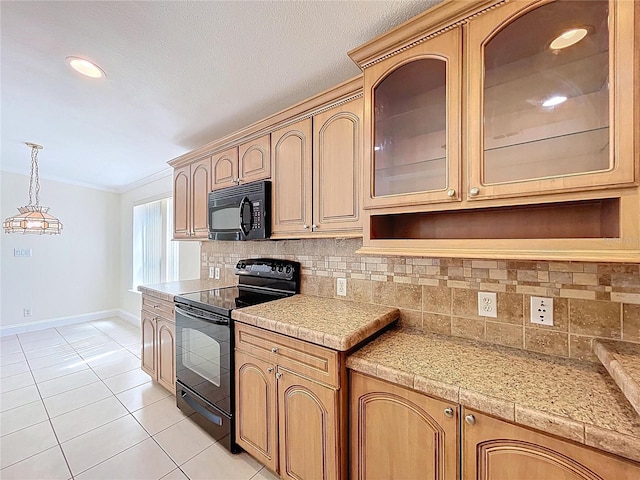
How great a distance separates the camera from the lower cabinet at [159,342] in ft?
7.59

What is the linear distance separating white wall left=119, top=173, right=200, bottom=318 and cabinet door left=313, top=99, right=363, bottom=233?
7.42 feet

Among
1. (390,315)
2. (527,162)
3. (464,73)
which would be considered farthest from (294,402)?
(464,73)

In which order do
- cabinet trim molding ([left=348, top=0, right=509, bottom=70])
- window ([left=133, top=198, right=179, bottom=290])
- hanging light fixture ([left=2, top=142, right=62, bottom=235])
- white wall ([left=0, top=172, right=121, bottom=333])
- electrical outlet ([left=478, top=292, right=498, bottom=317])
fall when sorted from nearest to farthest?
cabinet trim molding ([left=348, top=0, right=509, bottom=70])
electrical outlet ([left=478, top=292, right=498, bottom=317])
hanging light fixture ([left=2, top=142, right=62, bottom=235])
window ([left=133, top=198, right=179, bottom=290])
white wall ([left=0, top=172, right=121, bottom=333])

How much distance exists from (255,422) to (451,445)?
43.4 inches

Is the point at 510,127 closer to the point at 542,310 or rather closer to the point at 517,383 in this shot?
the point at 542,310

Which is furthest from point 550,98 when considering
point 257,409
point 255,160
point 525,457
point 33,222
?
point 33,222

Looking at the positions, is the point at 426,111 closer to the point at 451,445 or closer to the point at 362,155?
the point at 362,155

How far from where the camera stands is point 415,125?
53.8 inches

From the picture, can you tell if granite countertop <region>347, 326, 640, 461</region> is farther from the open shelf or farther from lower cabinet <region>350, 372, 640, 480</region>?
the open shelf

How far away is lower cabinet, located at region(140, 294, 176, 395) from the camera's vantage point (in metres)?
2.31

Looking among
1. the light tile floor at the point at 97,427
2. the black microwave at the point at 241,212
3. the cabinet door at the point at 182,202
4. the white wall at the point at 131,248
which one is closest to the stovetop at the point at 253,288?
the black microwave at the point at 241,212

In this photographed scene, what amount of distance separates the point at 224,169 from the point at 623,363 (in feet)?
8.58

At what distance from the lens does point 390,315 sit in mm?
1583

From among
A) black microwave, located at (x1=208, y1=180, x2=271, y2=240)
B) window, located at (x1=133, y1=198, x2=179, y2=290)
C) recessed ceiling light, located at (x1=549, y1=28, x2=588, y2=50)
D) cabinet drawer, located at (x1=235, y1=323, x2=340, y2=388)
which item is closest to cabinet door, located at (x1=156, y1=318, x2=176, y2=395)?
black microwave, located at (x1=208, y1=180, x2=271, y2=240)
